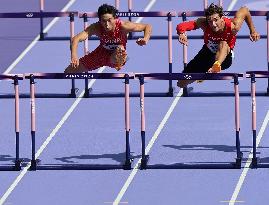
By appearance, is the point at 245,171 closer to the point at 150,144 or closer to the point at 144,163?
the point at 144,163

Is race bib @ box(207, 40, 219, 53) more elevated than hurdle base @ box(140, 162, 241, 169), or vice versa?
race bib @ box(207, 40, 219, 53)

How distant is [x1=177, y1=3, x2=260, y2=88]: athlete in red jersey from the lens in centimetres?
2512

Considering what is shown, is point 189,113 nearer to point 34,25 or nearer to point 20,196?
point 20,196

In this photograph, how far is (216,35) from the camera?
25578 millimetres

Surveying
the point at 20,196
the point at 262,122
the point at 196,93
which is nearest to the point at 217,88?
the point at 196,93

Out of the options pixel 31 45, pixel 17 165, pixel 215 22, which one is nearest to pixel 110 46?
pixel 215 22

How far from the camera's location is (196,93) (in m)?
29.1

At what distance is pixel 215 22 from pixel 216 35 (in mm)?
486

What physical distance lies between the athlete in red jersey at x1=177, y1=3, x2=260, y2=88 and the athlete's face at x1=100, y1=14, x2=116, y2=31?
0.99m

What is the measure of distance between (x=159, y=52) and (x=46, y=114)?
4448 mm

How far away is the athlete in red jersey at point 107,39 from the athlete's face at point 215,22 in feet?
2.98

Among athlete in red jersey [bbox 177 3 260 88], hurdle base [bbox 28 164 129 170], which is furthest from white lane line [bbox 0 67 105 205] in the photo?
athlete in red jersey [bbox 177 3 260 88]

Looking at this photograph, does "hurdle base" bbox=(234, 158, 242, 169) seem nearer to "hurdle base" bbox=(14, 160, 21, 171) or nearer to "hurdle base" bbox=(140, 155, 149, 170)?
"hurdle base" bbox=(140, 155, 149, 170)

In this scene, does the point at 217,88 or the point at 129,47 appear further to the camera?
the point at 129,47
